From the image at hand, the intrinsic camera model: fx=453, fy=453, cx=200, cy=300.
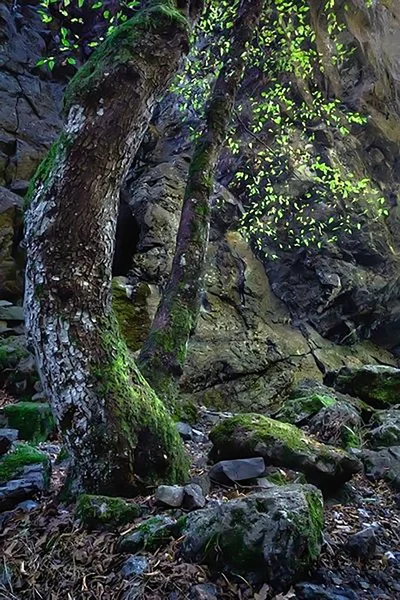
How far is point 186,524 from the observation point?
3.21m

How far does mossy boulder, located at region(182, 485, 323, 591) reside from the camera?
2883 mm

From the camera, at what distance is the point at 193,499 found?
363 cm

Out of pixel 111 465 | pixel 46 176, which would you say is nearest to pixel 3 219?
pixel 46 176

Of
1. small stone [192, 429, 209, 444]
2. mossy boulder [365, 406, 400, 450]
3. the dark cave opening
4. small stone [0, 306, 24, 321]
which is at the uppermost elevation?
the dark cave opening

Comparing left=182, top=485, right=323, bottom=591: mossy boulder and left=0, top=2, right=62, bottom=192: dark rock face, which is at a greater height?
left=0, top=2, right=62, bottom=192: dark rock face

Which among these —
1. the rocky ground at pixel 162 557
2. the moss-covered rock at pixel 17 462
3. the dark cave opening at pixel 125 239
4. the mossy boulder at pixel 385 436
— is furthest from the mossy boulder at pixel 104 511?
the dark cave opening at pixel 125 239

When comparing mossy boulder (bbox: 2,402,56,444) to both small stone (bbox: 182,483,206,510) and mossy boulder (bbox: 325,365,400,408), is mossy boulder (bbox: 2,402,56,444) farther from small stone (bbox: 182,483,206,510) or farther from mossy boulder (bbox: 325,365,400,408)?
mossy boulder (bbox: 325,365,400,408)

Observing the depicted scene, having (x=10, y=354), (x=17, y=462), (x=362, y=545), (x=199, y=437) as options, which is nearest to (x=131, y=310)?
(x=10, y=354)

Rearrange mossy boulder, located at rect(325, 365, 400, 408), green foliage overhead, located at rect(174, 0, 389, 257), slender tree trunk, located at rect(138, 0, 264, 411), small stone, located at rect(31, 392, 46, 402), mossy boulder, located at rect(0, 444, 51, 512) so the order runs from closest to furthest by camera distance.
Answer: mossy boulder, located at rect(0, 444, 51, 512), slender tree trunk, located at rect(138, 0, 264, 411), small stone, located at rect(31, 392, 46, 402), mossy boulder, located at rect(325, 365, 400, 408), green foliage overhead, located at rect(174, 0, 389, 257)

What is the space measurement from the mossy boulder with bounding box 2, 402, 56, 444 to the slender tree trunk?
2191 millimetres

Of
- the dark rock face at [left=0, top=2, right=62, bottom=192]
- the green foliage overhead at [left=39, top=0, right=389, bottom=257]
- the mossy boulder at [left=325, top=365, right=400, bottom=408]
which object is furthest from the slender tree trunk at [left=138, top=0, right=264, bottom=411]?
the dark rock face at [left=0, top=2, right=62, bottom=192]

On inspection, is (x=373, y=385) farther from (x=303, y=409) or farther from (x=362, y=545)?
(x=362, y=545)

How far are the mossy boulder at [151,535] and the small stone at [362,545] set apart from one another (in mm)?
1329

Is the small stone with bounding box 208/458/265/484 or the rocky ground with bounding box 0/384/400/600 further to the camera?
the small stone with bounding box 208/458/265/484
